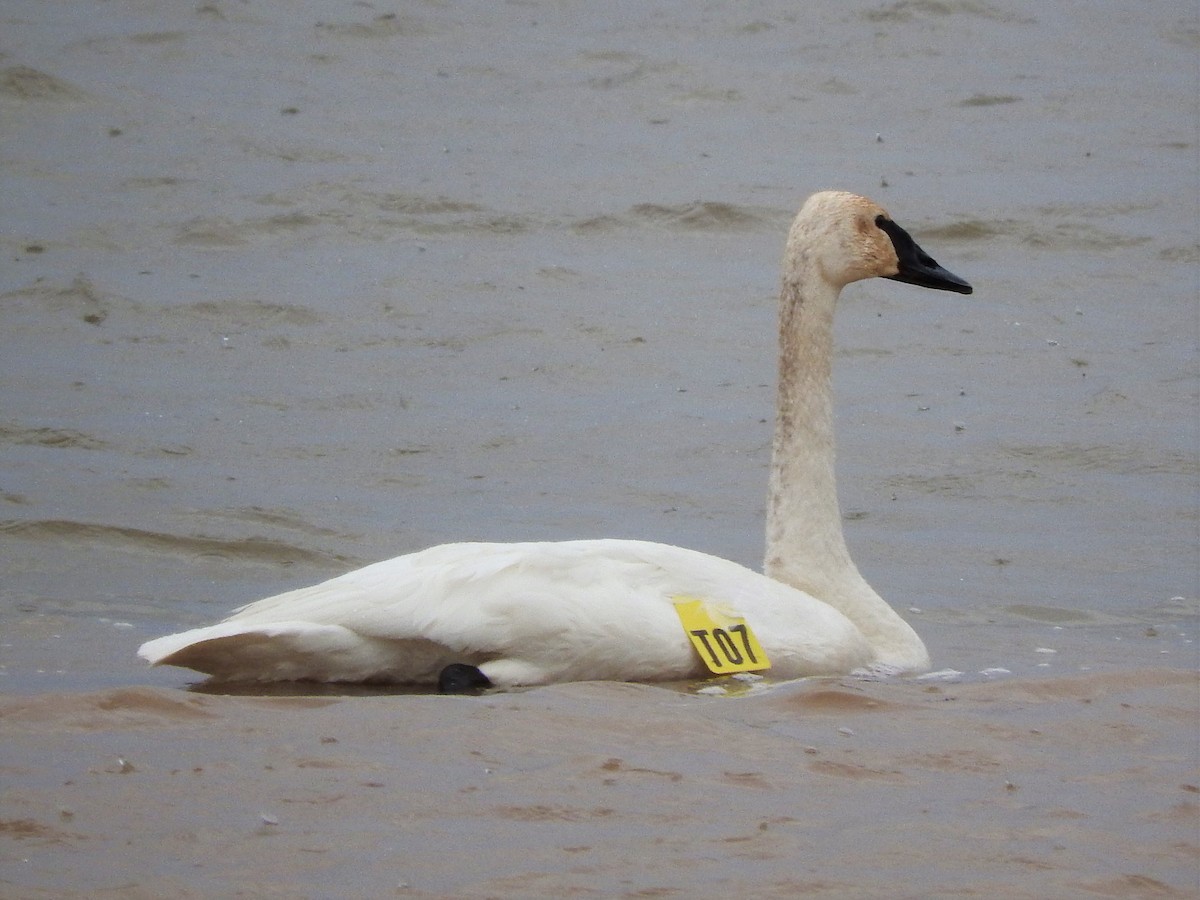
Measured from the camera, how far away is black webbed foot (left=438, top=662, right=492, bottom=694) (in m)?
5.07

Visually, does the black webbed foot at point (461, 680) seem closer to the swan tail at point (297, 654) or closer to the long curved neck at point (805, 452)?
the swan tail at point (297, 654)

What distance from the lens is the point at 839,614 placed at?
5750 mm

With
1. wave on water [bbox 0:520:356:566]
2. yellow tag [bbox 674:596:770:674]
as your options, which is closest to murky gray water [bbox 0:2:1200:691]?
wave on water [bbox 0:520:356:566]

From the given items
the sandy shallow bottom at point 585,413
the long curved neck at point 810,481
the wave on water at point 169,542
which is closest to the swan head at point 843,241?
the long curved neck at point 810,481

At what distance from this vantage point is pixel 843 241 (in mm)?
6445

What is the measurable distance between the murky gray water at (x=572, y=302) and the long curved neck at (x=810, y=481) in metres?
0.35

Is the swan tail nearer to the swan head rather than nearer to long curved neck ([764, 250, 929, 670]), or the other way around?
long curved neck ([764, 250, 929, 670])

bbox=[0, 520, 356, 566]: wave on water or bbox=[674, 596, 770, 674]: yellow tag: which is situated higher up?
bbox=[674, 596, 770, 674]: yellow tag

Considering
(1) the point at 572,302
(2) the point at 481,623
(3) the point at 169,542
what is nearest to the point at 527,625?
(2) the point at 481,623

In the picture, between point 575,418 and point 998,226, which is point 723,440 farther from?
point 998,226

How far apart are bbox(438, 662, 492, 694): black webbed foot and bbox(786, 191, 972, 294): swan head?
193 centimetres

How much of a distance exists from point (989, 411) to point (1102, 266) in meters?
2.74

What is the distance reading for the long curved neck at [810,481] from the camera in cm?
Answer: 605

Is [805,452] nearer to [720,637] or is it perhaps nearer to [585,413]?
[720,637]
